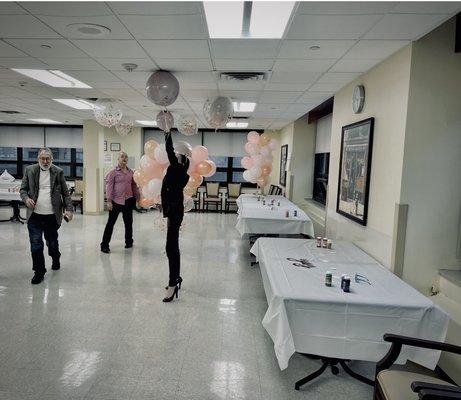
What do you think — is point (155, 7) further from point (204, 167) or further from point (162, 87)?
point (204, 167)

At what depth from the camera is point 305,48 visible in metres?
3.12

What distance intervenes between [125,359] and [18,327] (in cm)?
120

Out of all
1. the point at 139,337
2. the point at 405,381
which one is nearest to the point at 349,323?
the point at 405,381

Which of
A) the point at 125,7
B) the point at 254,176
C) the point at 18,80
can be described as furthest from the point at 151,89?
the point at 254,176

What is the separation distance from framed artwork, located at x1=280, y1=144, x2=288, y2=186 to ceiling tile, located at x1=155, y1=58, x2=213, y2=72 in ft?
18.2

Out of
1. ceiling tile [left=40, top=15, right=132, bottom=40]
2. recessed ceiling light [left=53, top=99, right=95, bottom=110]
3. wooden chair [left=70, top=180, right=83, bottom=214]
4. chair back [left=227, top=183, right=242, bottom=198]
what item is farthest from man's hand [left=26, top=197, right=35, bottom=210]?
chair back [left=227, top=183, right=242, bottom=198]

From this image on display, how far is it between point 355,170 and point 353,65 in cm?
117

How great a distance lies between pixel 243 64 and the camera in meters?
3.67

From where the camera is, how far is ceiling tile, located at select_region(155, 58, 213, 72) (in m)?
3.55

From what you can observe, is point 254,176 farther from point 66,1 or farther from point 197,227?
point 66,1

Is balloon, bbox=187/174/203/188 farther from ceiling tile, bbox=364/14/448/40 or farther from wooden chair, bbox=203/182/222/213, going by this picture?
wooden chair, bbox=203/182/222/213

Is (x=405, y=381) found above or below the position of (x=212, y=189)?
below

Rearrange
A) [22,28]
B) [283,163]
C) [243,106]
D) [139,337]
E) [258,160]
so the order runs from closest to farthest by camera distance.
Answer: [22,28] → [139,337] → [243,106] → [258,160] → [283,163]

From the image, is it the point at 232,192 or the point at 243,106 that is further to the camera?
the point at 232,192
